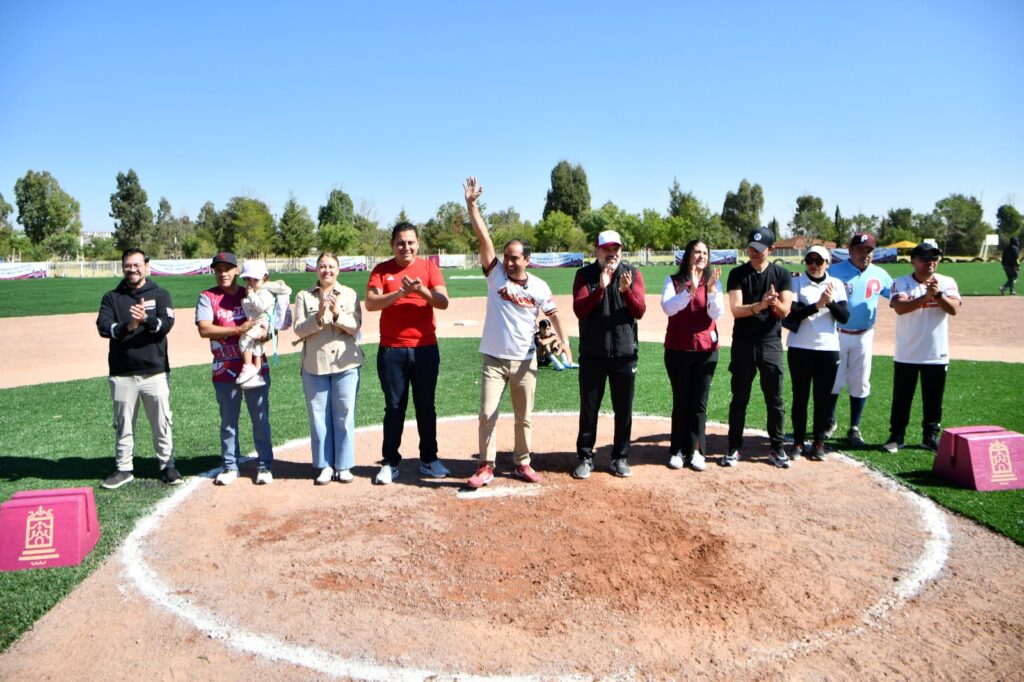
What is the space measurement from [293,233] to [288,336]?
54650 millimetres

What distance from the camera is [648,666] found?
343cm

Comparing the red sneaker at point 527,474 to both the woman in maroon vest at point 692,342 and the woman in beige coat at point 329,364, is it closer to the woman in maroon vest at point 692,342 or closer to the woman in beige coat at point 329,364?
the woman in maroon vest at point 692,342

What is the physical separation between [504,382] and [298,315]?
1883mm

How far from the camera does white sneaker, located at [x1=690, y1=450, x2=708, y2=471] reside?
6449 mm

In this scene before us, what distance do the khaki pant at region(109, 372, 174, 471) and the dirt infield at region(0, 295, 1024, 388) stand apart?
6.31m

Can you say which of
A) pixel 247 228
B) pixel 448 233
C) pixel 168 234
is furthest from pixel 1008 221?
pixel 168 234

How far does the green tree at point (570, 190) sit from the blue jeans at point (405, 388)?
8760 cm

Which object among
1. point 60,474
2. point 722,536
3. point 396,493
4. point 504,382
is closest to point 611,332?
point 504,382

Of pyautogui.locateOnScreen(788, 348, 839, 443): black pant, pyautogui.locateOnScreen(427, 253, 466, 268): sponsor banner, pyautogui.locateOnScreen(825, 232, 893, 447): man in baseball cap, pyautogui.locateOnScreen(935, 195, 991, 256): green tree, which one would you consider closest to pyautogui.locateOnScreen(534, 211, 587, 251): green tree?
pyautogui.locateOnScreen(427, 253, 466, 268): sponsor banner

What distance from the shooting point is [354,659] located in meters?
3.51

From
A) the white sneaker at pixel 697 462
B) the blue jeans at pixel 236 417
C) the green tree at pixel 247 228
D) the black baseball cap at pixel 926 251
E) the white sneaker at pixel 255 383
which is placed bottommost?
the white sneaker at pixel 697 462

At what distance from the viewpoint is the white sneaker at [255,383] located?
599cm

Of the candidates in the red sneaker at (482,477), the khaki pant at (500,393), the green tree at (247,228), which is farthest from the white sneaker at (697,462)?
the green tree at (247,228)

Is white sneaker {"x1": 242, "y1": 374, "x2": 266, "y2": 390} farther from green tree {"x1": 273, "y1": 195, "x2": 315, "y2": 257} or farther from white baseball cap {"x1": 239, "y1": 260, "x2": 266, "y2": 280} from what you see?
green tree {"x1": 273, "y1": 195, "x2": 315, "y2": 257}
